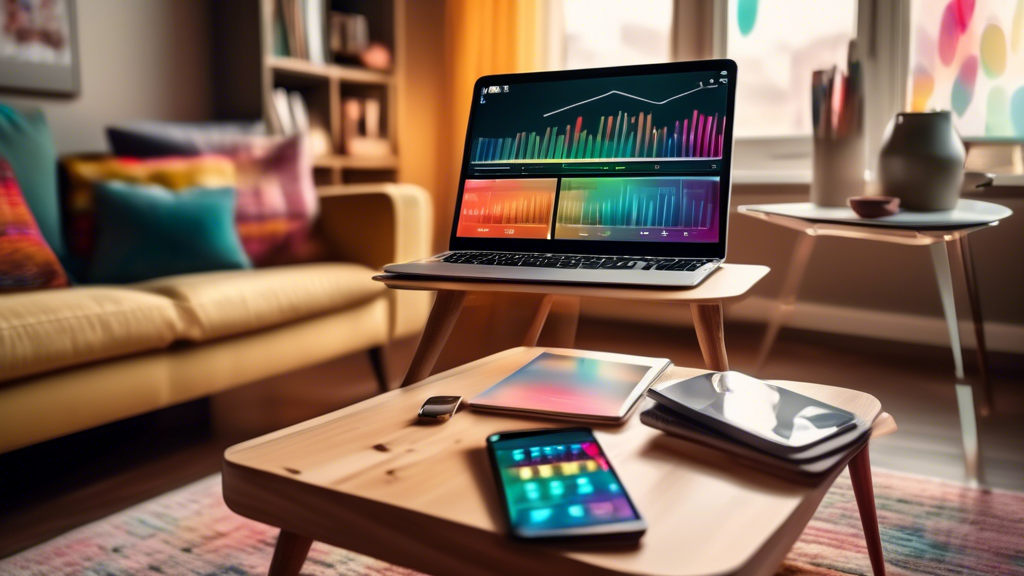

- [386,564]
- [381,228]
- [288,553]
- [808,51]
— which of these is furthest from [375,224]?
[808,51]

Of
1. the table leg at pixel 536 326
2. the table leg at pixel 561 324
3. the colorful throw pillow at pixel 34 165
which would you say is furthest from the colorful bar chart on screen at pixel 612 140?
the colorful throw pillow at pixel 34 165

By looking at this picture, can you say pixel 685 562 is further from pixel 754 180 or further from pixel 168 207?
pixel 754 180

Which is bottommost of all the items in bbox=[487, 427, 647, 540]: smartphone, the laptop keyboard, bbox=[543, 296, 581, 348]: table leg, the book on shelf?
bbox=[543, 296, 581, 348]: table leg

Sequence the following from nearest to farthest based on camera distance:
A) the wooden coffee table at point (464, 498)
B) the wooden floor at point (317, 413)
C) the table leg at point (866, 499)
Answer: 1. the wooden coffee table at point (464, 498)
2. the table leg at point (866, 499)
3. the wooden floor at point (317, 413)

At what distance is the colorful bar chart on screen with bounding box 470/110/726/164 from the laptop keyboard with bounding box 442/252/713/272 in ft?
0.57

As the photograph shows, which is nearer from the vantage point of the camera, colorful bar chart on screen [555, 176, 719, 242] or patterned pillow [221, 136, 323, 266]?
colorful bar chart on screen [555, 176, 719, 242]

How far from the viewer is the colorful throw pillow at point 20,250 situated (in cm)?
161

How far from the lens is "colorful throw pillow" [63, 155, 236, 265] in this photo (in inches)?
77.2

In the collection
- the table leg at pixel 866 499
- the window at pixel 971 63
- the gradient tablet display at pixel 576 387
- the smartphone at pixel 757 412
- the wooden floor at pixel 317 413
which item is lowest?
the wooden floor at pixel 317 413

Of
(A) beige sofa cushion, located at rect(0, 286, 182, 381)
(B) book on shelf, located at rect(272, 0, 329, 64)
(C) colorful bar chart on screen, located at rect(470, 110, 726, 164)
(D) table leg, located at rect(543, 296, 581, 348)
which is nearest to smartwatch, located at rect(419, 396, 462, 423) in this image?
(C) colorful bar chart on screen, located at rect(470, 110, 726, 164)

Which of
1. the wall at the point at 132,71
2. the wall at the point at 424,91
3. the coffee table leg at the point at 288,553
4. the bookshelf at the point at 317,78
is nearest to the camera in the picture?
the coffee table leg at the point at 288,553

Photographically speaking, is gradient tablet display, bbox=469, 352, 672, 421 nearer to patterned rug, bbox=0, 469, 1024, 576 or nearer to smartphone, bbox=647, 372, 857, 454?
smartphone, bbox=647, 372, 857, 454

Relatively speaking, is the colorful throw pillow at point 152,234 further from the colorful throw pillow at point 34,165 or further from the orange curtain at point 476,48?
the orange curtain at point 476,48

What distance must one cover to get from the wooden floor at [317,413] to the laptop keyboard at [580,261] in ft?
2.93
